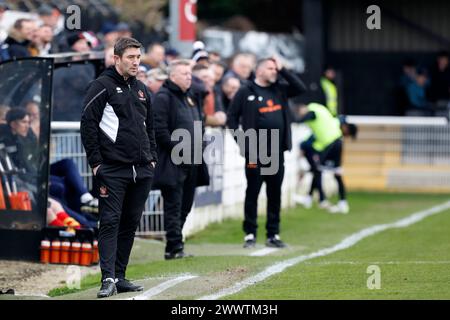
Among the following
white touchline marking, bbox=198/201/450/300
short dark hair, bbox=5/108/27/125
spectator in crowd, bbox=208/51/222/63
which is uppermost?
spectator in crowd, bbox=208/51/222/63

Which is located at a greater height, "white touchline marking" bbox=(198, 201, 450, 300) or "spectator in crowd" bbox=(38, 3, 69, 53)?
"spectator in crowd" bbox=(38, 3, 69, 53)

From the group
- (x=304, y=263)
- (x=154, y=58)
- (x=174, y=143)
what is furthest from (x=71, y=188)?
(x=304, y=263)

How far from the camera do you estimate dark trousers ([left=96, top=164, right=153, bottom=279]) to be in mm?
11383

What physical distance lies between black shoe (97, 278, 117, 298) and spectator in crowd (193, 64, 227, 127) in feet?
17.4

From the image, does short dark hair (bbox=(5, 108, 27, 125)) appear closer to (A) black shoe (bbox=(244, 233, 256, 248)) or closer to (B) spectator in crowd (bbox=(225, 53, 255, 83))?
(A) black shoe (bbox=(244, 233, 256, 248))

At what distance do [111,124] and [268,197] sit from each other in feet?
15.2

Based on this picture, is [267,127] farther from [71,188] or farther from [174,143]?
[71,188]

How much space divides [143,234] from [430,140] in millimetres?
11512

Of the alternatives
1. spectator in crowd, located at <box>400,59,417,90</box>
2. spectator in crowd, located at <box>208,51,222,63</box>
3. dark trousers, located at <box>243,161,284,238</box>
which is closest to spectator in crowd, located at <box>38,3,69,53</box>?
spectator in crowd, located at <box>208,51,222,63</box>

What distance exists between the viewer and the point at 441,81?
28.4 m

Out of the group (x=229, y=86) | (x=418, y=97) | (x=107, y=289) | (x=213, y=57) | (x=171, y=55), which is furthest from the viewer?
(x=418, y=97)
